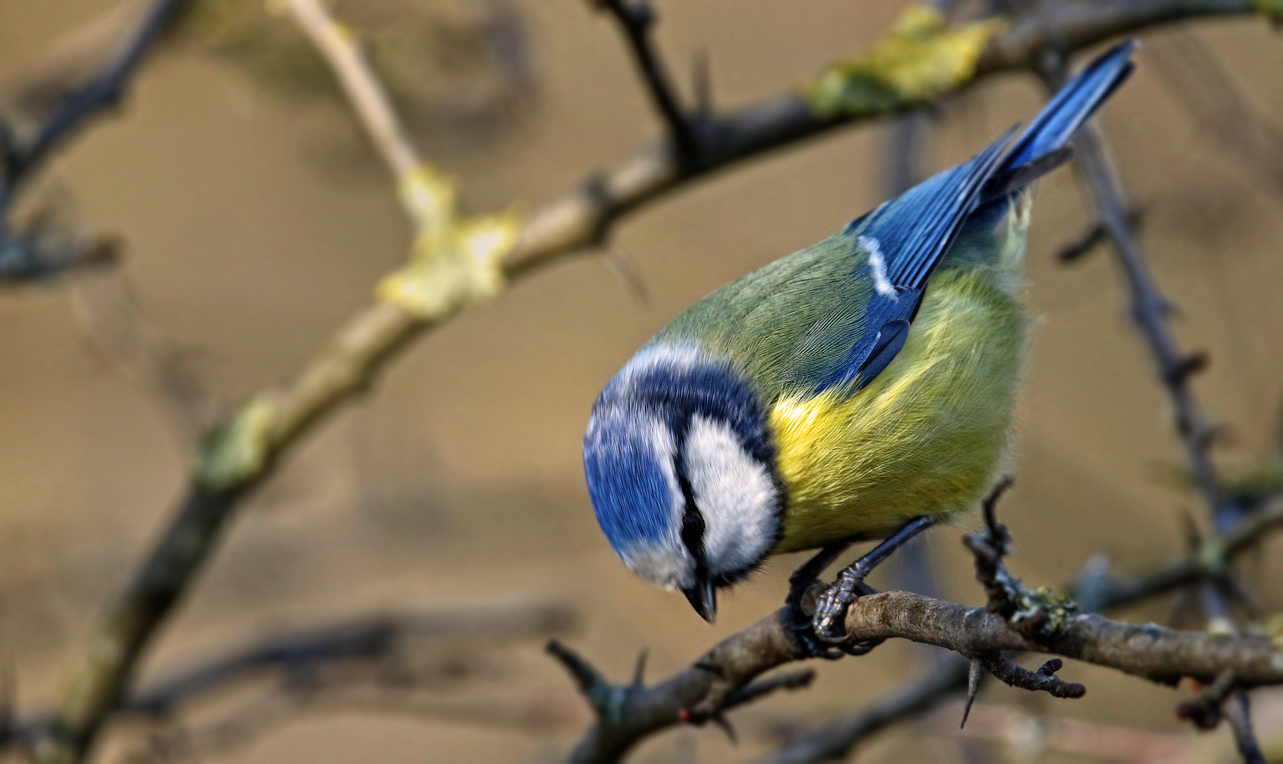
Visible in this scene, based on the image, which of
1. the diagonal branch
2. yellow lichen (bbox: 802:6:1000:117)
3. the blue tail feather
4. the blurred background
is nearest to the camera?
the diagonal branch

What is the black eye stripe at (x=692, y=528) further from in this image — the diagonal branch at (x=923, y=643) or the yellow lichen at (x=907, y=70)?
the yellow lichen at (x=907, y=70)

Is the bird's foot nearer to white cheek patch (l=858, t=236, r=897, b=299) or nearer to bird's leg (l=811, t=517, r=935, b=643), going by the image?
bird's leg (l=811, t=517, r=935, b=643)

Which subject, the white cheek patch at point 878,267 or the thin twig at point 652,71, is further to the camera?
the white cheek patch at point 878,267

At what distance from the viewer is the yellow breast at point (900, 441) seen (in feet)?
4.46

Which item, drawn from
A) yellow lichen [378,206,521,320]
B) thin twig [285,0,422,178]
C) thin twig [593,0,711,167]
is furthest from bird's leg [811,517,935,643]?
thin twig [285,0,422,178]

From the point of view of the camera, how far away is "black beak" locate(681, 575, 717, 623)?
1353mm

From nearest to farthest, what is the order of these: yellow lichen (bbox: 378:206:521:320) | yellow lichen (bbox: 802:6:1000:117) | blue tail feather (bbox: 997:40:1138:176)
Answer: blue tail feather (bbox: 997:40:1138:176) → yellow lichen (bbox: 802:6:1000:117) → yellow lichen (bbox: 378:206:521:320)

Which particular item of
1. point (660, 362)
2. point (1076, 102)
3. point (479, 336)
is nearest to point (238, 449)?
point (660, 362)

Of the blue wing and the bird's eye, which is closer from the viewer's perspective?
the bird's eye

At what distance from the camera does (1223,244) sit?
2717 mm

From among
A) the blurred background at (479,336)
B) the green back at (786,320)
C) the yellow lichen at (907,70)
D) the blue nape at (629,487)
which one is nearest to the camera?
the blue nape at (629,487)

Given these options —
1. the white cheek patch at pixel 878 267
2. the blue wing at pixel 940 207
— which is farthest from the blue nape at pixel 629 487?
the white cheek patch at pixel 878 267

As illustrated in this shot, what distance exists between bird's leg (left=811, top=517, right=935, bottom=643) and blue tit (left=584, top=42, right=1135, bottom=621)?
19 mm

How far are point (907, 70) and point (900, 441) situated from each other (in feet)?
2.40
